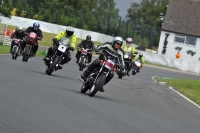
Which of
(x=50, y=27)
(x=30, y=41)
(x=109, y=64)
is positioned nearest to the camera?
(x=109, y=64)

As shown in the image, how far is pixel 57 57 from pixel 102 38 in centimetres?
4843

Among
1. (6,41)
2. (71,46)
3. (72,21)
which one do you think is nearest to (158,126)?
(71,46)

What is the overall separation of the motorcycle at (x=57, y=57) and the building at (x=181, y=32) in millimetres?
51670

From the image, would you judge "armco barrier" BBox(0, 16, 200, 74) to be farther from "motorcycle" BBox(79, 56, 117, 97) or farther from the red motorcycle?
"motorcycle" BBox(79, 56, 117, 97)

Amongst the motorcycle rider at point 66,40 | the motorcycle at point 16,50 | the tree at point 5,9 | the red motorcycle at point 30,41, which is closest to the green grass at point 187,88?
the motorcycle rider at point 66,40

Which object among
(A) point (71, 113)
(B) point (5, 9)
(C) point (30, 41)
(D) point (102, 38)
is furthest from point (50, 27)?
(A) point (71, 113)

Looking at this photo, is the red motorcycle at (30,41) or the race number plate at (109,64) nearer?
the race number plate at (109,64)

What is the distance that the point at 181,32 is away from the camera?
73750mm

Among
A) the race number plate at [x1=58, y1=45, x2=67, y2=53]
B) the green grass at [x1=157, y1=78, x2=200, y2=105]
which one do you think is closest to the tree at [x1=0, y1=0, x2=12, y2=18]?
the green grass at [x1=157, y1=78, x2=200, y2=105]

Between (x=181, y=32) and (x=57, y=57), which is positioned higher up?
(x=181, y=32)

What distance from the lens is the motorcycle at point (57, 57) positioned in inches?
826

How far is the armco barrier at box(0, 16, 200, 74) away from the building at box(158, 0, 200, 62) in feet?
23.5

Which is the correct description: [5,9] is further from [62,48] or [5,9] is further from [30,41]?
[62,48]

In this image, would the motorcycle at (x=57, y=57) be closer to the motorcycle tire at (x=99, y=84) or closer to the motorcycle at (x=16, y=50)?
the motorcycle tire at (x=99, y=84)
